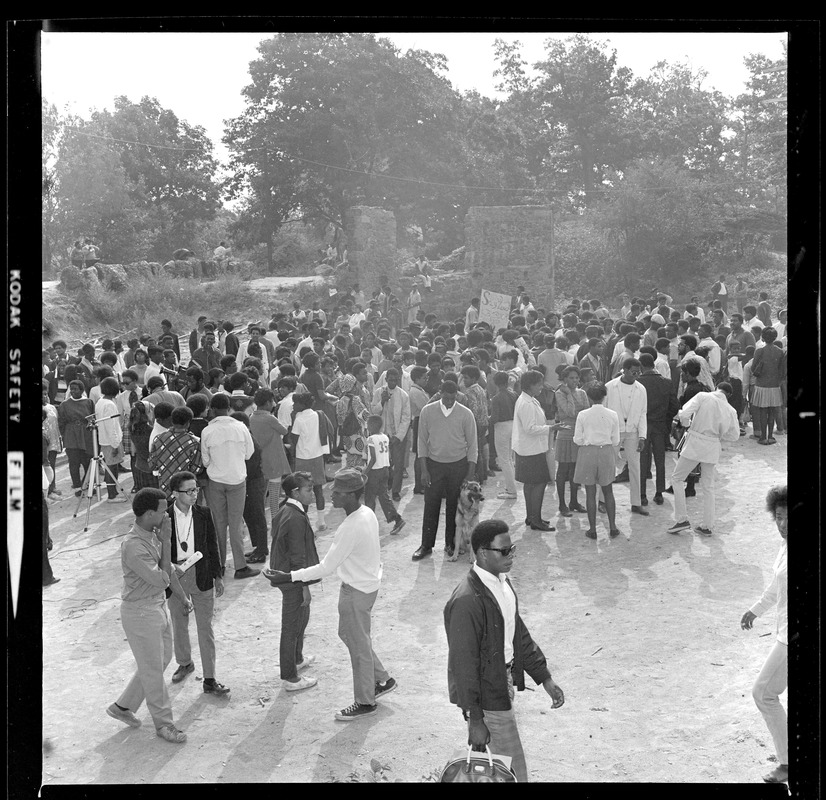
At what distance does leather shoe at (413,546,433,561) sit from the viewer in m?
8.73

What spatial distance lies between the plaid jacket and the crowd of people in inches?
0.5

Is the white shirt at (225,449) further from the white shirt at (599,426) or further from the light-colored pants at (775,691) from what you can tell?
the light-colored pants at (775,691)

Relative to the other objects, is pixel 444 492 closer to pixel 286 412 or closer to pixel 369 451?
pixel 369 451

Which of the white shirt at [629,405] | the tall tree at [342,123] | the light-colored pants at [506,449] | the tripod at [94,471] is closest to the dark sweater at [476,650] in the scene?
the white shirt at [629,405]

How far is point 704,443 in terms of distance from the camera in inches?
347

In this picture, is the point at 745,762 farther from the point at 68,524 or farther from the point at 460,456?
the point at 68,524

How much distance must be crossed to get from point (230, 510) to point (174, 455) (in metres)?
0.71

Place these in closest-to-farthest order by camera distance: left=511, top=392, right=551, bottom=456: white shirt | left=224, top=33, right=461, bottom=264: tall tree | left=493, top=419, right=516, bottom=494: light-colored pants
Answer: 1. left=511, top=392, right=551, bottom=456: white shirt
2. left=493, top=419, right=516, bottom=494: light-colored pants
3. left=224, top=33, right=461, bottom=264: tall tree

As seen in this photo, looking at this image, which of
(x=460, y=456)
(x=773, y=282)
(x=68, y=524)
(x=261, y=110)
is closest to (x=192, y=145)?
(x=261, y=110)

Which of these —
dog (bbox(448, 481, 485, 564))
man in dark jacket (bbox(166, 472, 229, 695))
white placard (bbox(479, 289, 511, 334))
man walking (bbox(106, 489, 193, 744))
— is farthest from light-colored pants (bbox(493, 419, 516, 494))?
white placard (bbox(479, 289, 511, 334))

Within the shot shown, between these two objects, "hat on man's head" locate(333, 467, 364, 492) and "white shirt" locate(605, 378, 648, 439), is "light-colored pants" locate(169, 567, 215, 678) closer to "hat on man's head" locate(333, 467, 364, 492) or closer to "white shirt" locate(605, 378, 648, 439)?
"hat on man's head" locate(333, 467, 364, 492)

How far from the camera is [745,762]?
18.2 feet

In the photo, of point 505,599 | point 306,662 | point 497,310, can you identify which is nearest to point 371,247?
point 497,310
